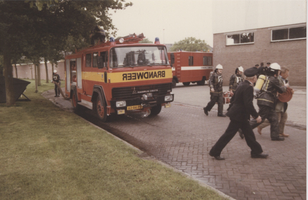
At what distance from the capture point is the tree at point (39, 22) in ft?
35.3

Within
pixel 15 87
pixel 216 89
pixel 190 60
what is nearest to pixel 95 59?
pixel 216 89

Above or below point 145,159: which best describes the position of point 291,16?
above

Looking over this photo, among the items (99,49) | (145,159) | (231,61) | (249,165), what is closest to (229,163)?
(249,165)

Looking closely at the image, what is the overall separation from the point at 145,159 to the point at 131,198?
1.73 metres

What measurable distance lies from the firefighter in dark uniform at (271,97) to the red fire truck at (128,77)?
144 inches

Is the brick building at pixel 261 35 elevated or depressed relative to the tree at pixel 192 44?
depressed

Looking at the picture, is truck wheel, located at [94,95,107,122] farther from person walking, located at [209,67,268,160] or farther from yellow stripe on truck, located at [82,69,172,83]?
person walking, located at [209,67,268,160]

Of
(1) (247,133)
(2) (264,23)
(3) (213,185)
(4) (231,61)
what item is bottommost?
(3) (213,185)

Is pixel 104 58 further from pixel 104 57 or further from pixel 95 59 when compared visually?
pixel 95 59

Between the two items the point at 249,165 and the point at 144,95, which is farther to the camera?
the point at 144,95

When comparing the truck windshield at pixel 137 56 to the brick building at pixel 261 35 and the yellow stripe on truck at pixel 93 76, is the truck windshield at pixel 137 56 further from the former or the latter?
the brick building at pixel 261 35

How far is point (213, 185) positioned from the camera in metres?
4.42

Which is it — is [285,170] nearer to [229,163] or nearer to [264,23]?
[229,163]

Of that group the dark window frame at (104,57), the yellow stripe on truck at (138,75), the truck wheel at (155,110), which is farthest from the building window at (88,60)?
the truck wheel at (155,110)
